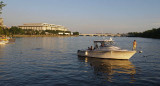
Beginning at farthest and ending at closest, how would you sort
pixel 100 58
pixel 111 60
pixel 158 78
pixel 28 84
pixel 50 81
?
1. pixel 100 58
2. pixel 111 60
3. pixel 158 78
4. pixel 50 81
5. pixel 28 84

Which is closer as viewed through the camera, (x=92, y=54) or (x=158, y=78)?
(x=158, y=78)

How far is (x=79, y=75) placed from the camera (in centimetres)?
1650

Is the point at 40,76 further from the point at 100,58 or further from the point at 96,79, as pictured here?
the point at 100,58

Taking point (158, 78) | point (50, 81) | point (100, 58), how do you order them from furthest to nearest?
point (100, 58)
point (158, 78)
point (50, 81)

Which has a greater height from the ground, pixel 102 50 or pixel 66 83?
pixel 102 50

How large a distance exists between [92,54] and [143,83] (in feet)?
47.9

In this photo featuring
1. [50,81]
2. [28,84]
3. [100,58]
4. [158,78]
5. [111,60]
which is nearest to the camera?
[28,84]

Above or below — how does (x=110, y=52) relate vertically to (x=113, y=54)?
above

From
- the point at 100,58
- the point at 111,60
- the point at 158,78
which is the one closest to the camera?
the point at 158,78

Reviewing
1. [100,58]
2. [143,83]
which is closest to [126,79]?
[143,83]

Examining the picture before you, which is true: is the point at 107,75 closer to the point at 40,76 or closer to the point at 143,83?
the point at 143,83

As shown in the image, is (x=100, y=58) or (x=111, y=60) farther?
(x=100, y=58)

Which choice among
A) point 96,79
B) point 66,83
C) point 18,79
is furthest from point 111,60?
point 18,79

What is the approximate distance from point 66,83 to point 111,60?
13.1m
